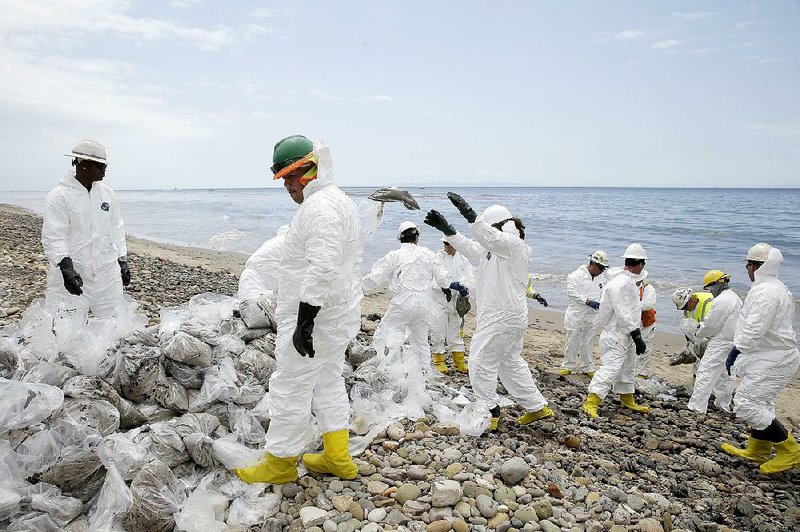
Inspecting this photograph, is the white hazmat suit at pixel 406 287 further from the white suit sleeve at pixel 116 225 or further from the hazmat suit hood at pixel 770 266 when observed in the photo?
the hazmat suit hood at pixel 770 266

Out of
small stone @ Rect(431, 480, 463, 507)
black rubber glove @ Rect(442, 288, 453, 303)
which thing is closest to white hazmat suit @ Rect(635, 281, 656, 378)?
black rubber glove @ Rect(442, 288, 453, 303)

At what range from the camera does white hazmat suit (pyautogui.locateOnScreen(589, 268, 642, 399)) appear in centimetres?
582

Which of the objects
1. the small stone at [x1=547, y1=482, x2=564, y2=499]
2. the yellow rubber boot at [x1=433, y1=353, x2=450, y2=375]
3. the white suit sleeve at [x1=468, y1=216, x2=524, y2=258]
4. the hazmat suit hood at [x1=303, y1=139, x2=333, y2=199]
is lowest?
the yellow rubber boot at [x1=433, y1=353, x2=450, y2=375]

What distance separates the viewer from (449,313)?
24.5 ft

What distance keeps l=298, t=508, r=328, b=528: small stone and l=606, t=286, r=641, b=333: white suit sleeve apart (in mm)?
4119

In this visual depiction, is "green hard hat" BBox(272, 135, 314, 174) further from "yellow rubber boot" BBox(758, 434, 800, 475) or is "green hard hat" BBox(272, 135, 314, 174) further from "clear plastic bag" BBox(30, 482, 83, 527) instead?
"yellow rubber boot" BBox(758, 434, 800, 475)

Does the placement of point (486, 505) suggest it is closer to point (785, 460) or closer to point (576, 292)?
point (785, 460)

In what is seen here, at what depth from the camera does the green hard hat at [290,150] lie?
3.35 meters

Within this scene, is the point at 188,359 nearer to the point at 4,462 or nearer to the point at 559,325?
the point at 4,462

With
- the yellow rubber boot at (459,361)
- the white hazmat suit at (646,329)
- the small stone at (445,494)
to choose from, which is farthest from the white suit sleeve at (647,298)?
the small stone at (445,494)

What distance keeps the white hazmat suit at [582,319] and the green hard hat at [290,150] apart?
5108mm

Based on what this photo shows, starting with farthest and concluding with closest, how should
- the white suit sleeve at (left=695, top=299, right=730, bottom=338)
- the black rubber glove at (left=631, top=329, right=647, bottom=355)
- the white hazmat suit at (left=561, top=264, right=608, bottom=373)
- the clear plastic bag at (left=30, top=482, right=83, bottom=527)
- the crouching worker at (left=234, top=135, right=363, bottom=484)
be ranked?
the white hazmat suit at (left=561, top=264, right=608, bottom=373) < the white suit sleeve at (left=695, top=299, right=730, bottom=338) < the black rubber glove at (left=631, top=329, right=647, bottom=355) < the crouching worker at (left=234, top=135, right=363, bottom=484) < the clear plastic bag at (left=30, top=482, right=83, bottom=527)

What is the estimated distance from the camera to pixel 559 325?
10.3 metres

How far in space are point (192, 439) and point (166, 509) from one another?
0.54m
